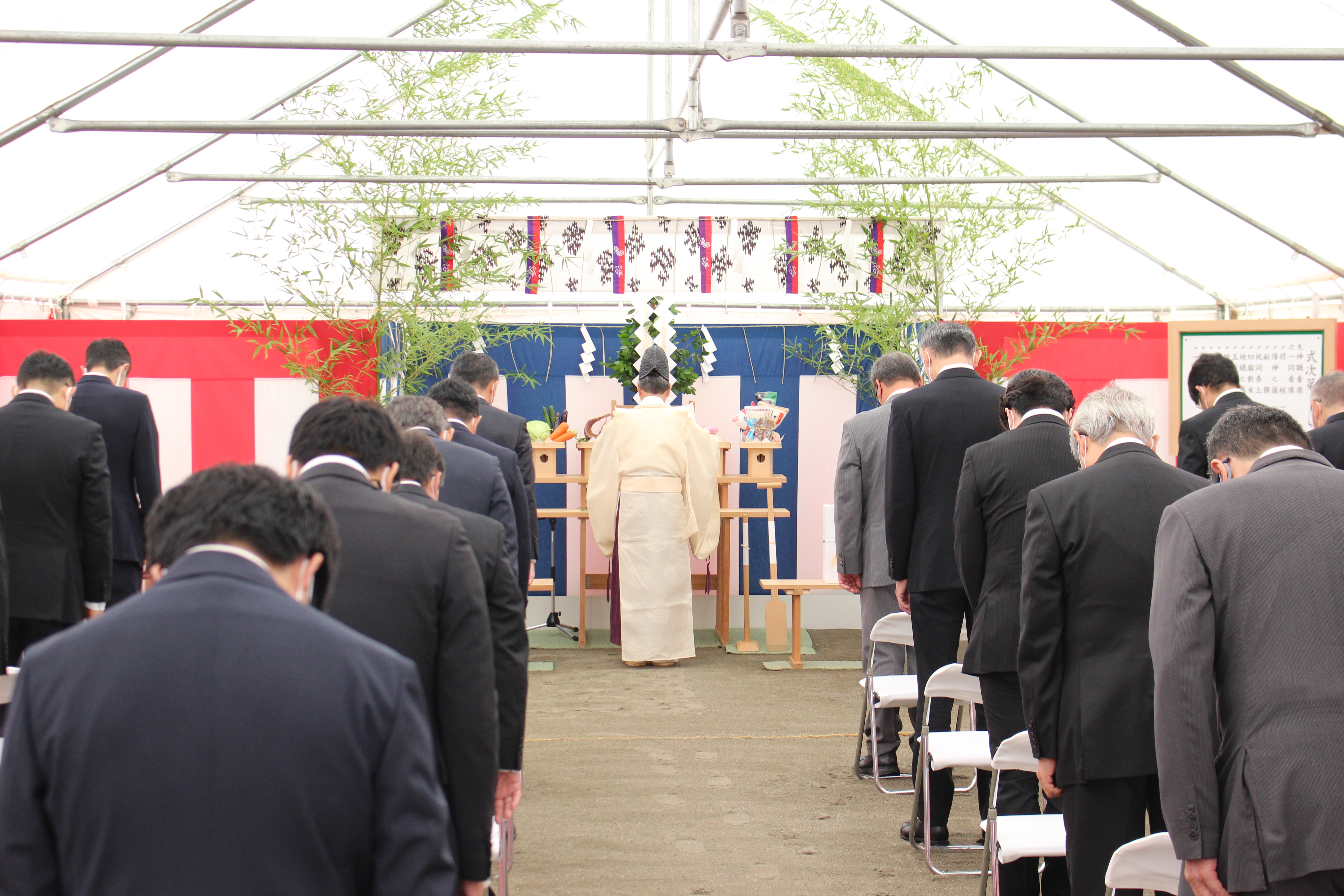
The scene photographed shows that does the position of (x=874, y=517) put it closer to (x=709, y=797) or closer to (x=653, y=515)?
(x=709, y=797)

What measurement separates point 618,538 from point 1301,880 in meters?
5.04

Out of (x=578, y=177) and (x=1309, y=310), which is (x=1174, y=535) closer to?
(x=578, y=177)

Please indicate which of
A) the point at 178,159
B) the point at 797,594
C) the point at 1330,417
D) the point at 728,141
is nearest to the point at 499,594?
the point at 1330,417

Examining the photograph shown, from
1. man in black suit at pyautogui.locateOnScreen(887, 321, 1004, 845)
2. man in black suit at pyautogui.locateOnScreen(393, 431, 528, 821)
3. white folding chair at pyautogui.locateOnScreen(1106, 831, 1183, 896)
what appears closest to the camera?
white folding chair at pyautogui.locateOnScreen(1106, 831, 1183, 896)

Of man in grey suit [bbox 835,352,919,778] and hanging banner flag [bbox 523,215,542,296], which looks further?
hanging banner flag [bbox 523,215,542,296]

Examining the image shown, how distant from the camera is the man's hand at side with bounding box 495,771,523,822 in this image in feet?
8.09

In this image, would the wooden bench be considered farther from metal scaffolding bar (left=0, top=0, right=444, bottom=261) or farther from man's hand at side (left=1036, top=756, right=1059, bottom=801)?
metal scaffolding bar (left=0, top=0, right=444, bottom=261)

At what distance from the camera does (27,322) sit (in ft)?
22.7

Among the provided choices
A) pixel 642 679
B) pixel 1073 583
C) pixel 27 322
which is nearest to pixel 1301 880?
pixel 1073 583

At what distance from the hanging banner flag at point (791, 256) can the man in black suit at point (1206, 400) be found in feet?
9.44

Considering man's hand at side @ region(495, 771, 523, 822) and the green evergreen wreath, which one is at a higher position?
the green evergreen wreath

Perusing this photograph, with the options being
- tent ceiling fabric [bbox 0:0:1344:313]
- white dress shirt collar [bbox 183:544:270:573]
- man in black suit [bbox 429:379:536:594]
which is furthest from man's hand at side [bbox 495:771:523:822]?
tent ceiling fabric [bbox 0:0:1344:313]

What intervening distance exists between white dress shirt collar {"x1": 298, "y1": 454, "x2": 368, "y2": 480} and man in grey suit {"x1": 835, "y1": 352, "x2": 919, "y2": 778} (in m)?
2.92

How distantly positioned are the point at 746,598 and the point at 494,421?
9.15ft
